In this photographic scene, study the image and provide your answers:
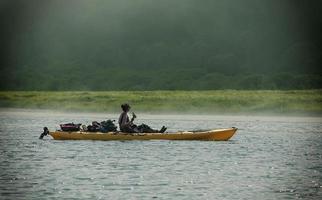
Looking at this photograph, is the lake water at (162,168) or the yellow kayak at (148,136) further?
the yellow kayak at (148,136)

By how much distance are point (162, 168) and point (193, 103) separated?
60.4 m

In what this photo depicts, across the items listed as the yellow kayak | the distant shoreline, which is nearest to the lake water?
the yellow kayak

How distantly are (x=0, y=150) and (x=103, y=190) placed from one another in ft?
56.2

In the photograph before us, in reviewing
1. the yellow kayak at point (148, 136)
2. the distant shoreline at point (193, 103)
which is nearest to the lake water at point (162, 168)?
the yellow kayak at point (148, 136)

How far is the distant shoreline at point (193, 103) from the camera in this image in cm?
9175

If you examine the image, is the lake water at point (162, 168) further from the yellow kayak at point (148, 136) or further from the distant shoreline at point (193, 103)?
the distant shoreline at point (193, 103)

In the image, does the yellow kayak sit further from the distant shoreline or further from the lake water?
the distant shoreline

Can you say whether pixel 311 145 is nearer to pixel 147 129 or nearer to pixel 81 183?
pixel 147 129

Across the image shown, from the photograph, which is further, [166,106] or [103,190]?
[166,106]

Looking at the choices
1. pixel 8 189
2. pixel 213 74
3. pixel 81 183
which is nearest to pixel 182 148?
pixel 81 183

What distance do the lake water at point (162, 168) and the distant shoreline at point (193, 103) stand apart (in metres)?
31.6

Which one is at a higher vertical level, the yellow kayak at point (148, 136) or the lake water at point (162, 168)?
the yellow kayak at point (148, 136)

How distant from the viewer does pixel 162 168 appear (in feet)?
119

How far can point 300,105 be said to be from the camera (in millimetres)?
92875
